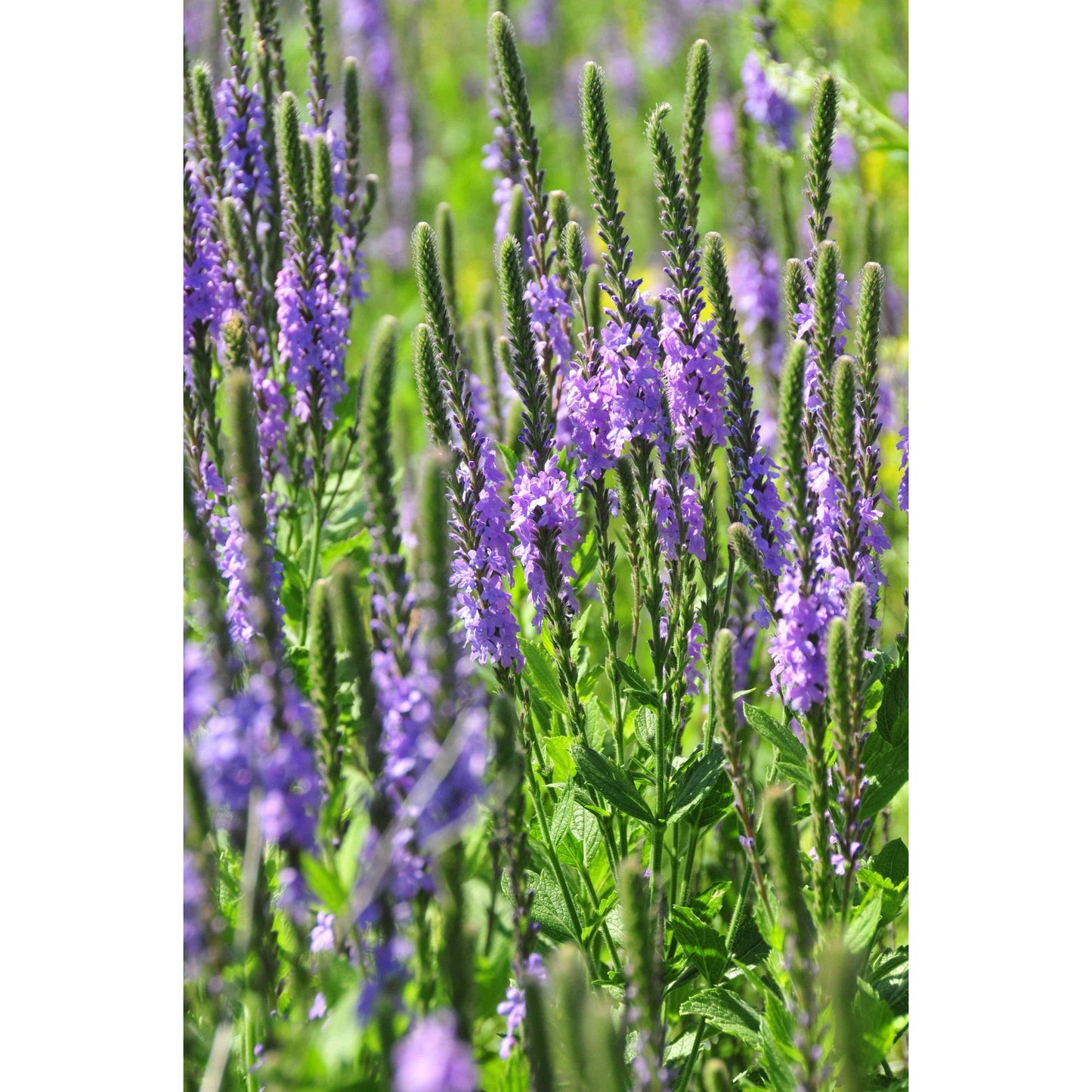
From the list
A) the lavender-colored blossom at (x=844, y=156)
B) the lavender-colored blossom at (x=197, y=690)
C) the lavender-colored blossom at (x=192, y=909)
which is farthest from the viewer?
the lavender-colored blossom at (x=844, y=156)

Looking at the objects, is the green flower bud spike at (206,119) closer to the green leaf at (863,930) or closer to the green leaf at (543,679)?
the green leaf at (543,679)

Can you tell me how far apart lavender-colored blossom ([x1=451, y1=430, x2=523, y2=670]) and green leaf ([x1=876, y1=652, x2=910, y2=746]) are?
1.95ft

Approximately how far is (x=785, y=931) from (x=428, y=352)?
2.86ft

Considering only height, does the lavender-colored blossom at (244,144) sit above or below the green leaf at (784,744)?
above

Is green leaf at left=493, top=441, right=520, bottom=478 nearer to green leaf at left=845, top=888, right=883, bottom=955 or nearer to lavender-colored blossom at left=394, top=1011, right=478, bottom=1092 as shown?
green leaf at left=845, top=888, right=883, bottom=955

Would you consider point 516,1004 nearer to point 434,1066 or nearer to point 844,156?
point 434,1066

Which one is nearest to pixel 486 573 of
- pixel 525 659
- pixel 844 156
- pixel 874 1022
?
pixel 525 659

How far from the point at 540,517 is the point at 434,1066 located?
916 millimetres

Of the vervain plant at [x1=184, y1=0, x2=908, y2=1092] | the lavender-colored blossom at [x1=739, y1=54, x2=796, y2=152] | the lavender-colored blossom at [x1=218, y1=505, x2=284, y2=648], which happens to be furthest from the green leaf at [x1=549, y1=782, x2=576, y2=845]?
the lavender-colored blossom at [x1=739, y1=54, x2=796, y2=152]

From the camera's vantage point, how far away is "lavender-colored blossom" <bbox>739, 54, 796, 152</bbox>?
150 inches

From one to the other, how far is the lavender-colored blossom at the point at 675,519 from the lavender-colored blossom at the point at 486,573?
0.25 m

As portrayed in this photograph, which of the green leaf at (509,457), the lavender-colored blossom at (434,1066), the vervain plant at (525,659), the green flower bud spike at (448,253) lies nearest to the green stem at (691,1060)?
the vervain plant at (525,659)

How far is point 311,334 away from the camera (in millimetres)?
2307

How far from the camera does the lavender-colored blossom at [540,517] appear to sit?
1.88 metres
